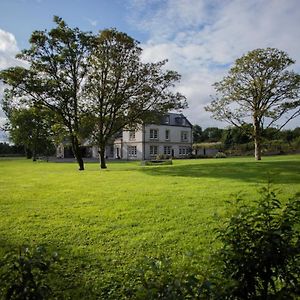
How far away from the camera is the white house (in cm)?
5941

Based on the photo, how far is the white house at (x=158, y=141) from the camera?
59.4 metres

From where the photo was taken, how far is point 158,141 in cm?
6094

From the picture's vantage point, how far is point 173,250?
227 inches

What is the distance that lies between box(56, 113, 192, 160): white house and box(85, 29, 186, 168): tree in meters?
30.5

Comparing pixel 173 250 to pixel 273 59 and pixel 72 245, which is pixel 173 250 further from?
pixel 273 59

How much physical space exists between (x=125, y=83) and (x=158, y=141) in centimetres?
3460

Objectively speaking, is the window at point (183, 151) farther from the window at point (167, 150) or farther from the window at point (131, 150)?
the window at point (131, 150)

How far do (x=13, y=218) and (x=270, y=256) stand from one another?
7.30 metres

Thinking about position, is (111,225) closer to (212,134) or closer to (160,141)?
(160,141)

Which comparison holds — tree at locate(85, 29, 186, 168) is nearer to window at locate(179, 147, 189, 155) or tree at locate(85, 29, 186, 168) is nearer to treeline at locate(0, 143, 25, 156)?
window at locate(179, 147, 189, 155)

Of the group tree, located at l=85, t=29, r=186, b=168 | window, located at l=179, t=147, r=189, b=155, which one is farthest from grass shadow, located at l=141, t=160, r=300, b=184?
window, located at l=179, t=147, r=189, b=155

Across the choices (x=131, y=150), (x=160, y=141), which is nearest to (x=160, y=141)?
(x=160, y=141)

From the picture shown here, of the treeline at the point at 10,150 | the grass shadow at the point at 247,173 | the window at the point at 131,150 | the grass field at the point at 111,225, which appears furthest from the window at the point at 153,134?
the grass field at the point at 111,225

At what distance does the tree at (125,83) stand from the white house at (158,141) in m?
30.5
